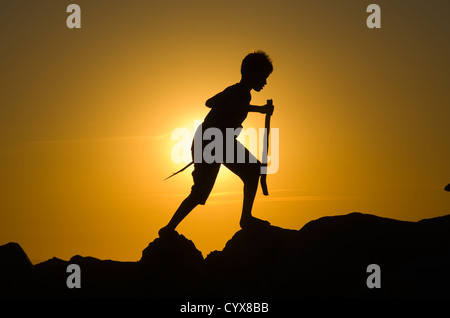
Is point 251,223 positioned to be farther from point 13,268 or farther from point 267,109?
point 13,268

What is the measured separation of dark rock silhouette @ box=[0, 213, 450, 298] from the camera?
33.3 ft

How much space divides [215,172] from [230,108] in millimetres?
1210

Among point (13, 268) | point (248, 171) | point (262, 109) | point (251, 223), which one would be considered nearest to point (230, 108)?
point (262, 109)

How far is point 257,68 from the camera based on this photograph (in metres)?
11.1

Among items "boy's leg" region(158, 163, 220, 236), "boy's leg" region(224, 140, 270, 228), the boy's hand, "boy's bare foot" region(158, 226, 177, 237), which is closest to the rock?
"boy's bare foot" region(158, 226, 177, 237)

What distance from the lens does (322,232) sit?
37.0 feet

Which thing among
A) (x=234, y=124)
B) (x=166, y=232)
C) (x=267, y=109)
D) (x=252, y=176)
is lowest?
(x=166, y=232)

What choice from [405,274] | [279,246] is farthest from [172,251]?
[405,274]

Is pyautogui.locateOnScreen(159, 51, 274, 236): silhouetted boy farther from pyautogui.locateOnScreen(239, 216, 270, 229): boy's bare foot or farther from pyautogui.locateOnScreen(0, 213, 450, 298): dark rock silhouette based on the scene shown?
pyautogui.locateOnScreen(0, 213, 450, 298): dark rock silhouette

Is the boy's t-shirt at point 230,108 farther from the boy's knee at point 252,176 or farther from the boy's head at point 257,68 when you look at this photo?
the boy's knee at point 252,176

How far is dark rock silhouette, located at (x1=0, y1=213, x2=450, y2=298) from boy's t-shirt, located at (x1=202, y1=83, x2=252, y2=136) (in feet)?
7.09
